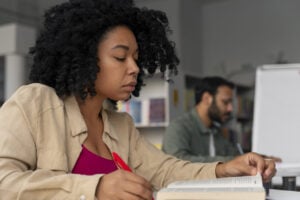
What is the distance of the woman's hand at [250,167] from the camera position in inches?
44.1

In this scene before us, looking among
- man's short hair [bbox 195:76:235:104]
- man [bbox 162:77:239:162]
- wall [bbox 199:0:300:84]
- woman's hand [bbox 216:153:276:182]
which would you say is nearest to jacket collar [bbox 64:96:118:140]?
woman's hand [bbox 216:153:276:182]

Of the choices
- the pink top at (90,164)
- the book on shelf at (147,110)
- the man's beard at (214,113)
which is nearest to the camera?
the pink top at (90,164)

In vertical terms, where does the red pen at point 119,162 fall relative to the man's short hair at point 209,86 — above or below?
below

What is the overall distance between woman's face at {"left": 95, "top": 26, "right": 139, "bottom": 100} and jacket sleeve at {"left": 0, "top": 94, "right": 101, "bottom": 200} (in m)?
0.26

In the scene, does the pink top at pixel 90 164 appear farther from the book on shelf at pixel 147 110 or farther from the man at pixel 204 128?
the book on shelf at pixel 147 110

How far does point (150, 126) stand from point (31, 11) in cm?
324

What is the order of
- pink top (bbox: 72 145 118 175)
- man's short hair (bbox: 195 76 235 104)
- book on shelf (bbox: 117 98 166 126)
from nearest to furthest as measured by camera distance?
pink top (bbox: 72 145 118 175), man's short hair (bbox: 195 76 235 104), book on shelf (bbox: 117 98 166 126)

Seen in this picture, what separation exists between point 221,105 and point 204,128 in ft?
1.02

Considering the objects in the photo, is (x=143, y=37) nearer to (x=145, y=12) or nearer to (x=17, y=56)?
(x=145, y=12)

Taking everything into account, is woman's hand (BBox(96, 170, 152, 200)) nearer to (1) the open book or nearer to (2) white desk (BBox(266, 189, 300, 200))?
(1) the open book

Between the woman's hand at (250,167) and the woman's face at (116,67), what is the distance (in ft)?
1.12

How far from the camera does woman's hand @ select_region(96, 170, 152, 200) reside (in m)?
0.75

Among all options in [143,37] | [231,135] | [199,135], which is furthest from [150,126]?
[143,37]

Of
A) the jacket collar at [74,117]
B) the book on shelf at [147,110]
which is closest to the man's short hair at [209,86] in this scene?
the book on shelf at [147,110]
